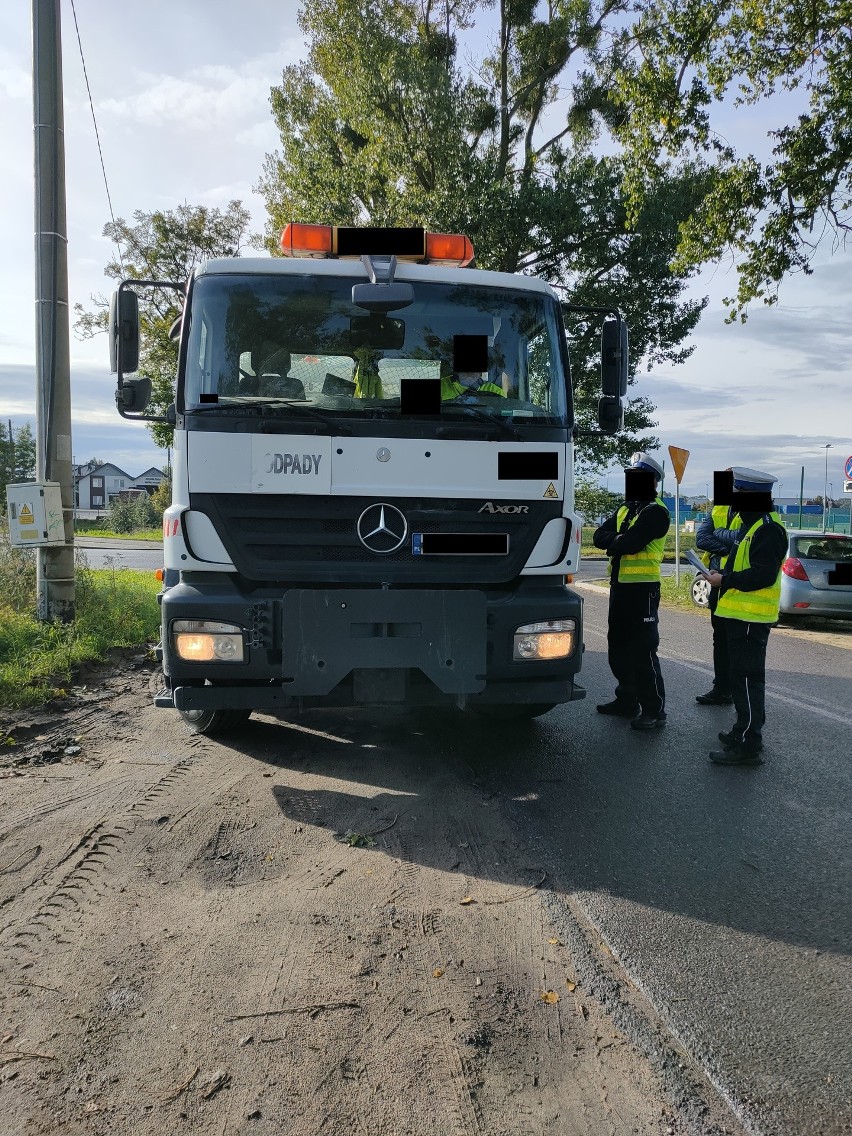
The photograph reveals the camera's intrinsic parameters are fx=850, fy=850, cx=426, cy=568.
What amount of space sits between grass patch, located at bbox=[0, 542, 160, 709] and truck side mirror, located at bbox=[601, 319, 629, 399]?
183 inches

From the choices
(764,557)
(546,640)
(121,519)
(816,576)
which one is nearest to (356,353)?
(546,640)

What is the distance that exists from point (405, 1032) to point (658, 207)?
881 inches

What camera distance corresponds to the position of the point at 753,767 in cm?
513

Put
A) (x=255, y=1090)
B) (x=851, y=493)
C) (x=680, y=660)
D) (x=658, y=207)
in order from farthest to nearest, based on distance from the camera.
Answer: (x=658, y=207) → (x=851, y=493) → (x=680, y=660) → (x=255, y=1090)

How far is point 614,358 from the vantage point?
5266mm

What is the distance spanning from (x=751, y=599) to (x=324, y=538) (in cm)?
265

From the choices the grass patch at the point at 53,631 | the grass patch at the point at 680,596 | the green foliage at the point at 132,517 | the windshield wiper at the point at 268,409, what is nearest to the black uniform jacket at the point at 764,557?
the windshield wiper at the point at 268,409

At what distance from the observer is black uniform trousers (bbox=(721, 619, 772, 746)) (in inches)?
204

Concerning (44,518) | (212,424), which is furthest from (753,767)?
(44,518)

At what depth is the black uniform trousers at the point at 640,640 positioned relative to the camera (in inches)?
240

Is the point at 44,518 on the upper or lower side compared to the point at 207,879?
upper

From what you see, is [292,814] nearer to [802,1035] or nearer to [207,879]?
[207,879]

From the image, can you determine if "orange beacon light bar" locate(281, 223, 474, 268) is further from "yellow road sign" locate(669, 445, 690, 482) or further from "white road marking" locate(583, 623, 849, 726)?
"yellow road sign" locate(669, 445, 690, 482)

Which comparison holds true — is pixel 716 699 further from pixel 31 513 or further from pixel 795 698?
pixel 31 513
